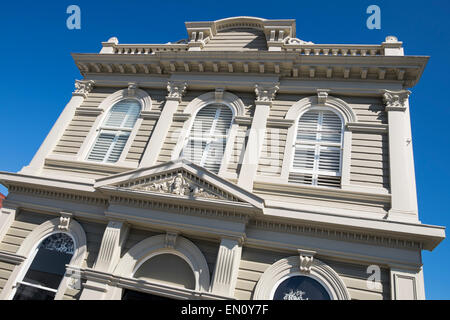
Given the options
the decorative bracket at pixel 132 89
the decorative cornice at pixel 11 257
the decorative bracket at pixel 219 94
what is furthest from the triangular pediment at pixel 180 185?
the decorative bracket at pixel 132 89

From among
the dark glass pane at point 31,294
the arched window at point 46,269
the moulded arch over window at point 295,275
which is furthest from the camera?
the arched window at point 46,269

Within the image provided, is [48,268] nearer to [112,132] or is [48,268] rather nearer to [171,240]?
[171,240]

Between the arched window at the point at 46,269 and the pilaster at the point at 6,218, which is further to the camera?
the pilaster at the point at 6,218

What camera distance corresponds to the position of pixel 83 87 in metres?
12.0

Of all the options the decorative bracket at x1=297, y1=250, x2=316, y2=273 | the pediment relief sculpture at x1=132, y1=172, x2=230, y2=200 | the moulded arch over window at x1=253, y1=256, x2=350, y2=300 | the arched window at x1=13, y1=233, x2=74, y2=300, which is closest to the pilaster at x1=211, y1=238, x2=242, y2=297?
the moulded arch over window at x1=253, y1=256, x2=350, y2=300

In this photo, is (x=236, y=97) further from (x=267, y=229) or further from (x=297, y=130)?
(x=267, y=229)

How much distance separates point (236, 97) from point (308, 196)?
4340mm

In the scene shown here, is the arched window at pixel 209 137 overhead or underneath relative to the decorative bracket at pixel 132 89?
underneath

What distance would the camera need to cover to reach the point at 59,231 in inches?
353

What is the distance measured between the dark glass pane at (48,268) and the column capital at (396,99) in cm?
1052

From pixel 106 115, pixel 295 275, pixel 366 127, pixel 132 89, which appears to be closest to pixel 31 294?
pixel 106 115

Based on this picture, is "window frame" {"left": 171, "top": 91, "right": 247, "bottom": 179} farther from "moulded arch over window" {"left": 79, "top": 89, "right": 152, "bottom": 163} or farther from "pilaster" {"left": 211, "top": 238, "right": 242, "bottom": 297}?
"pilaster" {"left": 211, "top": 238, "right": 242, "bottom": 297}

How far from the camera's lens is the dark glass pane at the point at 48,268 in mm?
8453

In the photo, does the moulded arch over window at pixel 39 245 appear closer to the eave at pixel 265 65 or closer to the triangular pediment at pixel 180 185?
the triangular pediment at pixel 180 185
